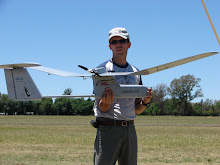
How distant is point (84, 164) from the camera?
32.9 feet

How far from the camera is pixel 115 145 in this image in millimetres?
4031

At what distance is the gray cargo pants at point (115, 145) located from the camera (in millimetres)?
4020

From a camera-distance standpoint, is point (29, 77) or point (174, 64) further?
point (29, 77)

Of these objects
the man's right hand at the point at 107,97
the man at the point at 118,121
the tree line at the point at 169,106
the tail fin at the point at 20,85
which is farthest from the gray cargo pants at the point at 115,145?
the tree line at the point at 169,106

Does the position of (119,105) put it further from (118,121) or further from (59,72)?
(59,72)

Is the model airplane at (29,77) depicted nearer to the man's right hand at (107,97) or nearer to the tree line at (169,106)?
the man's right hand at (107,97)

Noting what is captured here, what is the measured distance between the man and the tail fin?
83 cm

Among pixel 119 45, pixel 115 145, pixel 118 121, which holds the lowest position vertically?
pixel 115 145

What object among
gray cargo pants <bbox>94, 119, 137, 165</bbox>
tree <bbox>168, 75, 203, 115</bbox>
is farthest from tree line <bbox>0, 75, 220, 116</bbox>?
gray cargo pants <bbox>94, 119, 137, 165</bbox>

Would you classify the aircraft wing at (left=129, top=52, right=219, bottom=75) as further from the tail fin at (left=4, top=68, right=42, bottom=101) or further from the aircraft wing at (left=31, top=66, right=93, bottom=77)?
the tail fin at (left=4, top=68, right=42, bottom=101)

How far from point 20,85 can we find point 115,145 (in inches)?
52.5

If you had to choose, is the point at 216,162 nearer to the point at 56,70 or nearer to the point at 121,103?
the point at 121,103

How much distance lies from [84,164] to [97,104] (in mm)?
6387

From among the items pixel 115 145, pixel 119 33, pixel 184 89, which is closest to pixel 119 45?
pixel 119 33
